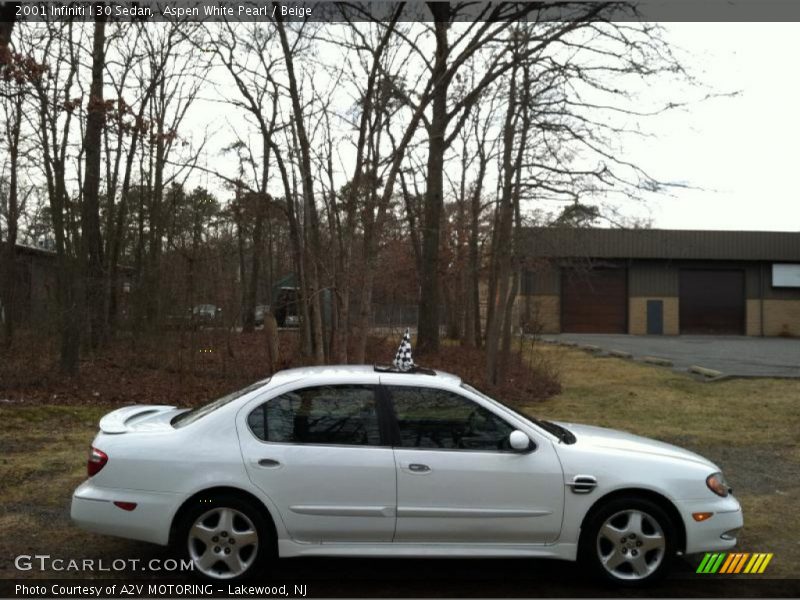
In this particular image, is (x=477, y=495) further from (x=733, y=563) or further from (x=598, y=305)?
(x=598, y=305)

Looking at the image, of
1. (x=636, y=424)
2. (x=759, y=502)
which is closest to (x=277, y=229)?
(x=636, y=424)

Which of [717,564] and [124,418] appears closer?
[717,564]

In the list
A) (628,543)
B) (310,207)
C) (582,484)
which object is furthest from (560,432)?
(310,207)

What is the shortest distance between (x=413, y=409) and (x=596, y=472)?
48.5 inches

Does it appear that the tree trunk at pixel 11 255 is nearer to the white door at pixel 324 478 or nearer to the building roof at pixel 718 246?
the white door at pixel 324 478

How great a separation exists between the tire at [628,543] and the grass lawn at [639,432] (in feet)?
3.39

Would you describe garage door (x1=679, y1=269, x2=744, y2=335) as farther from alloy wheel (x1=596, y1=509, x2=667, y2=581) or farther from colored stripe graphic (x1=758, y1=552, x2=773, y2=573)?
alloy wheel (x1=596, y1=509, x2=667, y2=581)

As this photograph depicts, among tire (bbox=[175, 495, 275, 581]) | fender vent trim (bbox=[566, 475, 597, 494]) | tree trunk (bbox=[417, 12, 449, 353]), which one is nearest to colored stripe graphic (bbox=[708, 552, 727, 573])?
fender vent trim (bbox=[566, 475, 597, 494])

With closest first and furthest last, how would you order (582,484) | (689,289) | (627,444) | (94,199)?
(582,484) → (627,444) → (94,199) → (689,289)

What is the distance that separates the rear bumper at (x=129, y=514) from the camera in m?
4.71

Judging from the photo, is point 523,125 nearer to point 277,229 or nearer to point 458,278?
point 277,229

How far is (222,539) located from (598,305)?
4260 cm

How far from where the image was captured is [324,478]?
15.7 feet

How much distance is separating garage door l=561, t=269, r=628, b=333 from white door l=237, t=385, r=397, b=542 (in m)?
41.4
